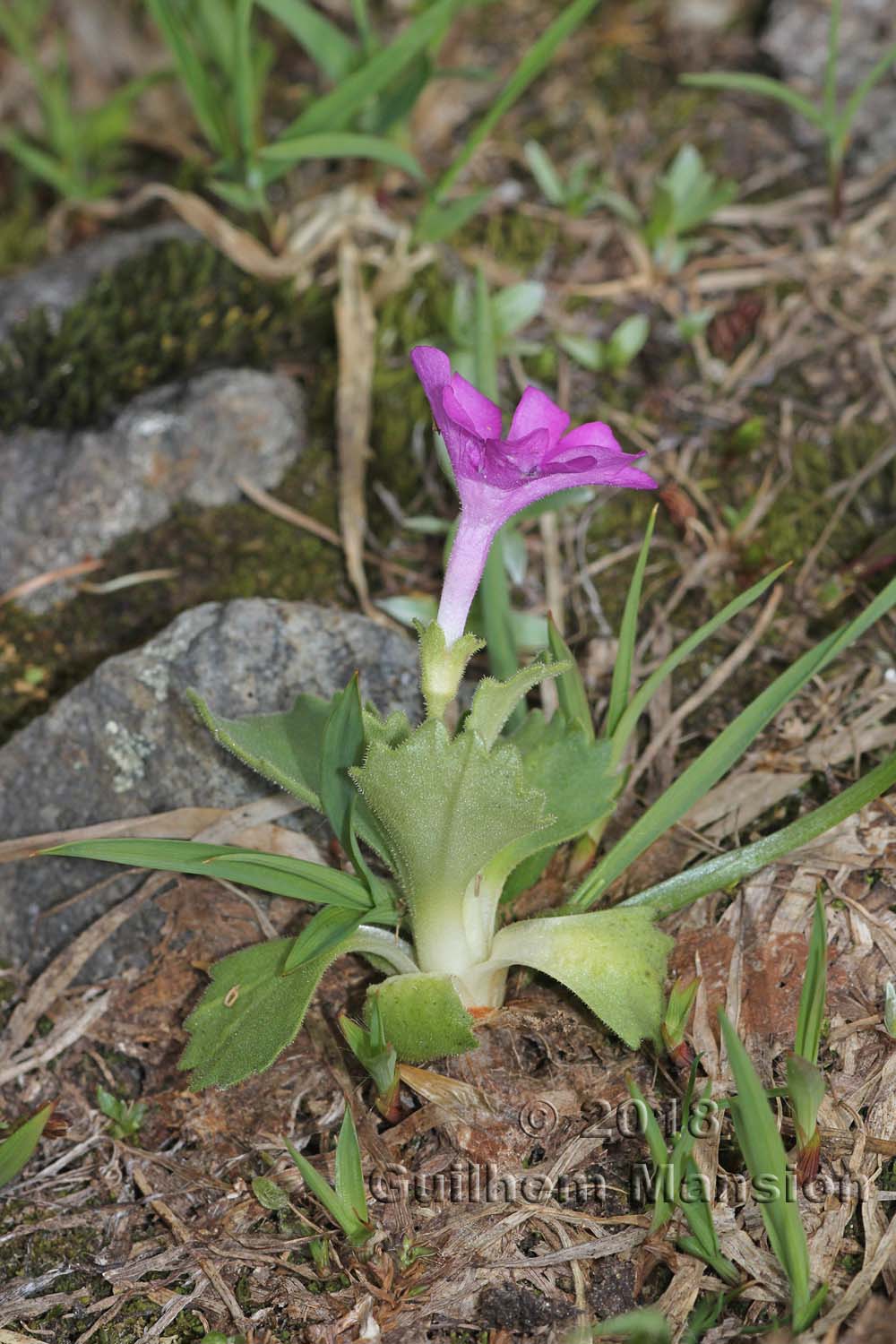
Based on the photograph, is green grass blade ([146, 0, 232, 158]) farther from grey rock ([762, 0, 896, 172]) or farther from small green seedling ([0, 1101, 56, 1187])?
small green seedling ([0, 1101, 56, 1187])

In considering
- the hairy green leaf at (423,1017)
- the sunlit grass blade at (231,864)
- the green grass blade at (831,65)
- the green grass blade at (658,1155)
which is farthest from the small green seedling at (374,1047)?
the green grass blade at (831,65)

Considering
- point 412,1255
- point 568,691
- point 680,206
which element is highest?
point 680,206

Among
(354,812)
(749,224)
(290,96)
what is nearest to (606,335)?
(749,224)

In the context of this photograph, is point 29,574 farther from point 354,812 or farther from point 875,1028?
point 875,1028

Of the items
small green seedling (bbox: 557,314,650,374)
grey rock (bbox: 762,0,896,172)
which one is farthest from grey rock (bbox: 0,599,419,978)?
grey rock (bbox: 762,0,896,172)

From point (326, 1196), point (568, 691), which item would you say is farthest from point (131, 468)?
point (326, 1196)

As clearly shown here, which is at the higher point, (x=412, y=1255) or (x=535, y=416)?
(x=535, y=416)

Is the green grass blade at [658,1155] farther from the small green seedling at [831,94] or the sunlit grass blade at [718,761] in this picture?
the small green seedling at [831,94]

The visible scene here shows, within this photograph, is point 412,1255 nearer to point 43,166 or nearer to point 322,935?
point 322,935
